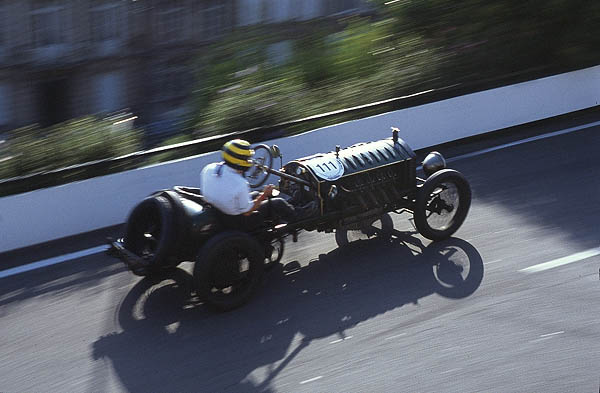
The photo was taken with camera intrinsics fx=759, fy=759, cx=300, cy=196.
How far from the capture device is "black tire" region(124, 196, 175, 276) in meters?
7.17

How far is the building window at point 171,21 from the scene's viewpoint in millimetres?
27078

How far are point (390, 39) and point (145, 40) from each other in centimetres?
1244

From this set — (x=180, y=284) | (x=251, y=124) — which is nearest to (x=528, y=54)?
(x=251, y=124)

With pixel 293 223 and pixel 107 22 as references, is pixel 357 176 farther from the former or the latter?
pixel 107 22

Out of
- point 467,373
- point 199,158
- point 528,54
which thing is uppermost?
point 528,54

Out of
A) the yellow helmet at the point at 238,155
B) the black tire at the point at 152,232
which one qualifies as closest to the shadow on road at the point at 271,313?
the black tire at the point at 152,232

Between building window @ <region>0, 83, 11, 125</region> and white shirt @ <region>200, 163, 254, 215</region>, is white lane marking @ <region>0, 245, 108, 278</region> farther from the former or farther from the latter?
building window @ <region>0, 83, 11, 125</region>

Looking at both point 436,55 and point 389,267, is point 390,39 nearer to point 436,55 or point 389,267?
point 436,55

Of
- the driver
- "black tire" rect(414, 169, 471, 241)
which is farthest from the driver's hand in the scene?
"black tire" rect(414, 169, 471, 241)

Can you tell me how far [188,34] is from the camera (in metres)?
27.7

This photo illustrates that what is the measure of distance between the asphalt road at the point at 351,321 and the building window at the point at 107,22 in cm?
1883

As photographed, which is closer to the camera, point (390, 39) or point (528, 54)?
point (528, 54)

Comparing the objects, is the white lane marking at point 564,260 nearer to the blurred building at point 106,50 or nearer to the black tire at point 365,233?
the black tire at point 365,233

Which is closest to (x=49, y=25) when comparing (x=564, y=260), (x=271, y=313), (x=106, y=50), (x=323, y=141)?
(x=106, y=50)
